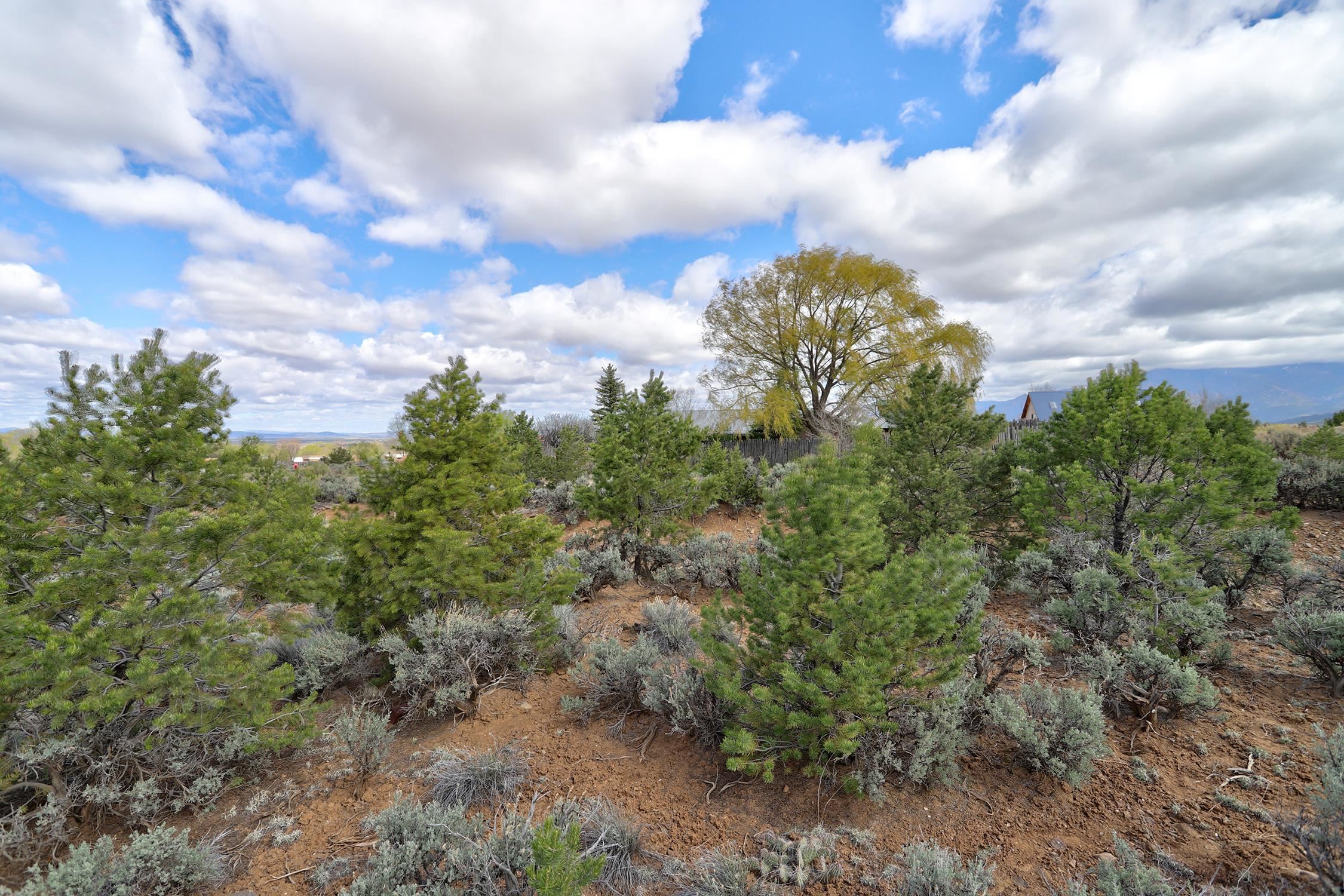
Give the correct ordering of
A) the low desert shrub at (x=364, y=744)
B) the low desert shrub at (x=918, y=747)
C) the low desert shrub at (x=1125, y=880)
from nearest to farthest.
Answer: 1. the low desert shrub at (x=1125, y=880)
2. the low desert shrub at (x=918, y=747)
3. the low desert shrub at (x=364, y=744)

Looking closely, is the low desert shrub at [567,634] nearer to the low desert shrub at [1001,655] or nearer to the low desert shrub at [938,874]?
the low desert shrub at [938,874]

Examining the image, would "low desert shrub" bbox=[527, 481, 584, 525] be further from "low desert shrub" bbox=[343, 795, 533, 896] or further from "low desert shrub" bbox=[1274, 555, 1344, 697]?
"low desert shrub" bbox=[1274, 555, 1344, 697]

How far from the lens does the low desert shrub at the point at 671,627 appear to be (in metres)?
5.42

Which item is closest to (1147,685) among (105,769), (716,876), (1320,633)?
(1320,633)

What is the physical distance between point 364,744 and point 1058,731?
4.69 meters

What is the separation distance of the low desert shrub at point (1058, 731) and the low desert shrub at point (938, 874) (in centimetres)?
91

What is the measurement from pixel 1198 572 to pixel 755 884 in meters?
6.32

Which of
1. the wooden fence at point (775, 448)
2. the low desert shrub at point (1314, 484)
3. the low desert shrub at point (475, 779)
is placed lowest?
the low desert shrub at point (475, 779)

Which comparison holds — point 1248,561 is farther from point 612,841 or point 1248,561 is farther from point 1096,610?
point 612,841

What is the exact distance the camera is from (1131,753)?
357 cm

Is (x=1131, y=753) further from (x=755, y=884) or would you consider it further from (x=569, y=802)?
(x=569, y=802)

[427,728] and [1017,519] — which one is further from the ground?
[1017,519]

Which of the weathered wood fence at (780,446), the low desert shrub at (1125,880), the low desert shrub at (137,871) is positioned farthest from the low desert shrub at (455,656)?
the weathered wood fence at (780,446)

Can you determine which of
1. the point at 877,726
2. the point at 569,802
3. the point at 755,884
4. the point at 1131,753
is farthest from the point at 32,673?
the point at 1131,753
